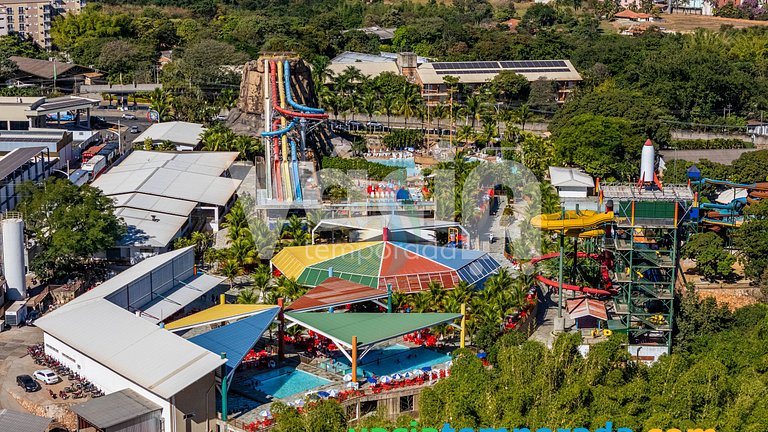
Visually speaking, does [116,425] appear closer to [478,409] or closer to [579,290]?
[478,409]

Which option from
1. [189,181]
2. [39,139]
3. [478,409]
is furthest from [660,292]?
[39,139]

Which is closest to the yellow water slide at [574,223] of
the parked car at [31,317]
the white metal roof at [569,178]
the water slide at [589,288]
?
the water slide at [589,288]

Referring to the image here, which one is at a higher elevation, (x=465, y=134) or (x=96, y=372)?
(x=465, y=134)

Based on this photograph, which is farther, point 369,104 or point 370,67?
point 370,67

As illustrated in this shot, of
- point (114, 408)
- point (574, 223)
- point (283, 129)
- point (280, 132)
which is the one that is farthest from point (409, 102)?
point (114, 408)

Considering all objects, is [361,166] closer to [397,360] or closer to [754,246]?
[754,246]

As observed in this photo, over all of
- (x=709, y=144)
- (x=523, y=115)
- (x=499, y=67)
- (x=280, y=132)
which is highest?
(x=499, y=67)

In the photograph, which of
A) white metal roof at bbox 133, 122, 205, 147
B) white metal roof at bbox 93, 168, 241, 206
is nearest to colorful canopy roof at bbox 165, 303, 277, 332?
white metal roof at bbox 93, 168, 241, 206

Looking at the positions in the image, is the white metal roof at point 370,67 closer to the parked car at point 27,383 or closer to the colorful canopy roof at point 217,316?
the colorful canopy roof at point 217,316
